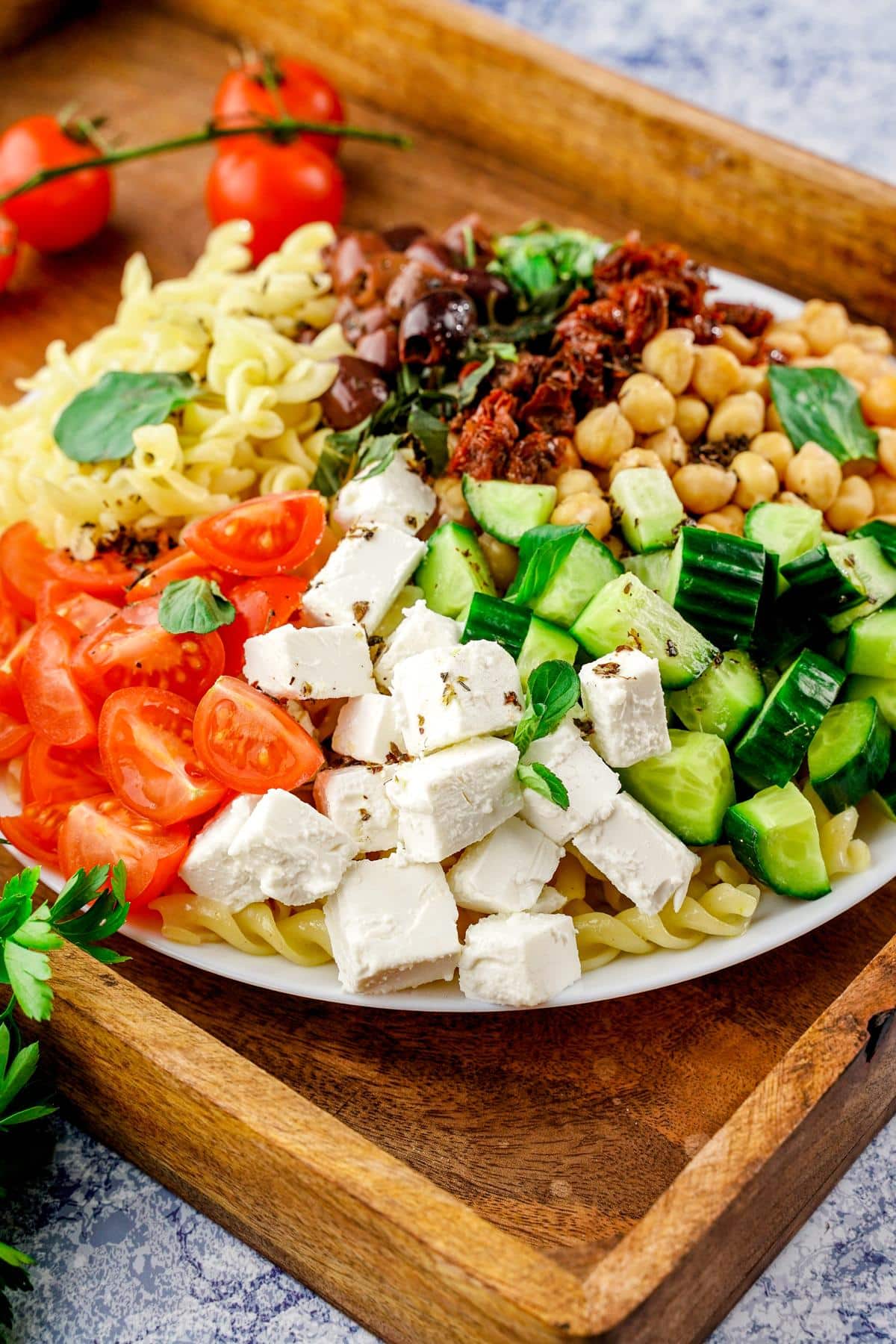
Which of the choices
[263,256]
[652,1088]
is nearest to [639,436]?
[652,1088]

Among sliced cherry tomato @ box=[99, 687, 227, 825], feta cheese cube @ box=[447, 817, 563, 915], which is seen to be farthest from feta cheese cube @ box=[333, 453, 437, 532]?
feta cheese cube @ box=[447, 817, 563, 915]

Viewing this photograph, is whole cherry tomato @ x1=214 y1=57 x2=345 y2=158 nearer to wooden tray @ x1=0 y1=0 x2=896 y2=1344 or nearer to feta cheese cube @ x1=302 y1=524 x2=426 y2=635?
feta cheese cube @ x1=302 y1=524 x2=426 y2=635

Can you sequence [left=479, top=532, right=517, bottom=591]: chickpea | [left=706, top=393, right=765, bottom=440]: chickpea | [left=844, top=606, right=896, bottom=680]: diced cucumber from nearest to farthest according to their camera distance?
[left=844, top=606, right=896, bottom=680]: diced cucumber → [left=479, top=532, right=517, bottom=591]: chickpea → [left=706, top=393, right=765, bottom=440]: chickpea

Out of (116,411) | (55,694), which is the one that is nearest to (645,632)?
(55,694)

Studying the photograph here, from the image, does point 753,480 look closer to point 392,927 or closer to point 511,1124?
point 392,927

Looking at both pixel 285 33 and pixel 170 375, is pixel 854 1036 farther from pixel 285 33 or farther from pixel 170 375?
pixel 285 33

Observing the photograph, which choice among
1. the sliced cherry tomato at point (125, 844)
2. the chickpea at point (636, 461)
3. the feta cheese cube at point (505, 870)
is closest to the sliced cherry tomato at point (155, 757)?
the sliced cherry tomato at point (125, 844)

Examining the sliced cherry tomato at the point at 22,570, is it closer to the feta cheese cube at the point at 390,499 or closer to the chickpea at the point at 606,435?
the feta cheese cube at the point at 390,499
